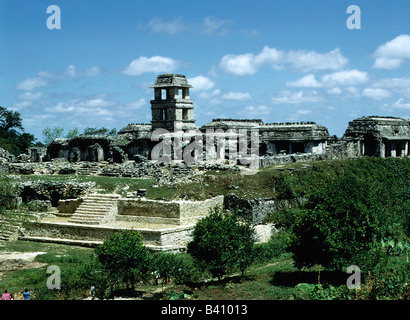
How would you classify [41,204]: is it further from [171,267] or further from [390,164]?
[390,164]

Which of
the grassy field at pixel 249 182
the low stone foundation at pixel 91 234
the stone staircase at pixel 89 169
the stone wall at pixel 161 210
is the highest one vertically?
the stone staircase at pixel 89 169

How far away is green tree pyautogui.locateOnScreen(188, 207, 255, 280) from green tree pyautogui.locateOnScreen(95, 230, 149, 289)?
2.31m

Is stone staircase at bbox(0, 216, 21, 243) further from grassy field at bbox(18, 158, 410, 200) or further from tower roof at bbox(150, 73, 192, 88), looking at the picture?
tower roof at bbox(150, 73, 192, 88)

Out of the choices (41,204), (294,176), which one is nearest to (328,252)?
(294,176)

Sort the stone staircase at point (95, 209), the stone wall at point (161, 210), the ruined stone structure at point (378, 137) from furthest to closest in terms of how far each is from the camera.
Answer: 1. the ruined stone structure at point (378, 137)
2. the stone staircase at point (95, 209)
3. the stone wall at point (161, 210)

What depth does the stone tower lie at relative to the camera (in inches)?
1896

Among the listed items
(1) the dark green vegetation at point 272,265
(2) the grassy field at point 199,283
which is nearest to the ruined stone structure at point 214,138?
(2) the grassy field at point 199,283

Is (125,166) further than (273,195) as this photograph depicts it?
Yes

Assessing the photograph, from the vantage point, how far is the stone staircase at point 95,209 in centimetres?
2853

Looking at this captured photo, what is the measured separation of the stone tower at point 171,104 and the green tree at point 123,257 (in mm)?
27830

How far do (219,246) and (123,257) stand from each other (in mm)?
3822

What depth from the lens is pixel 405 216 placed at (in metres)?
34.2

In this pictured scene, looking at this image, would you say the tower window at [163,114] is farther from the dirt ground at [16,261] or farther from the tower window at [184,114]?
the dirt ground at [16,261]

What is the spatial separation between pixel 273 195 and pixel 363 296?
15.5m
